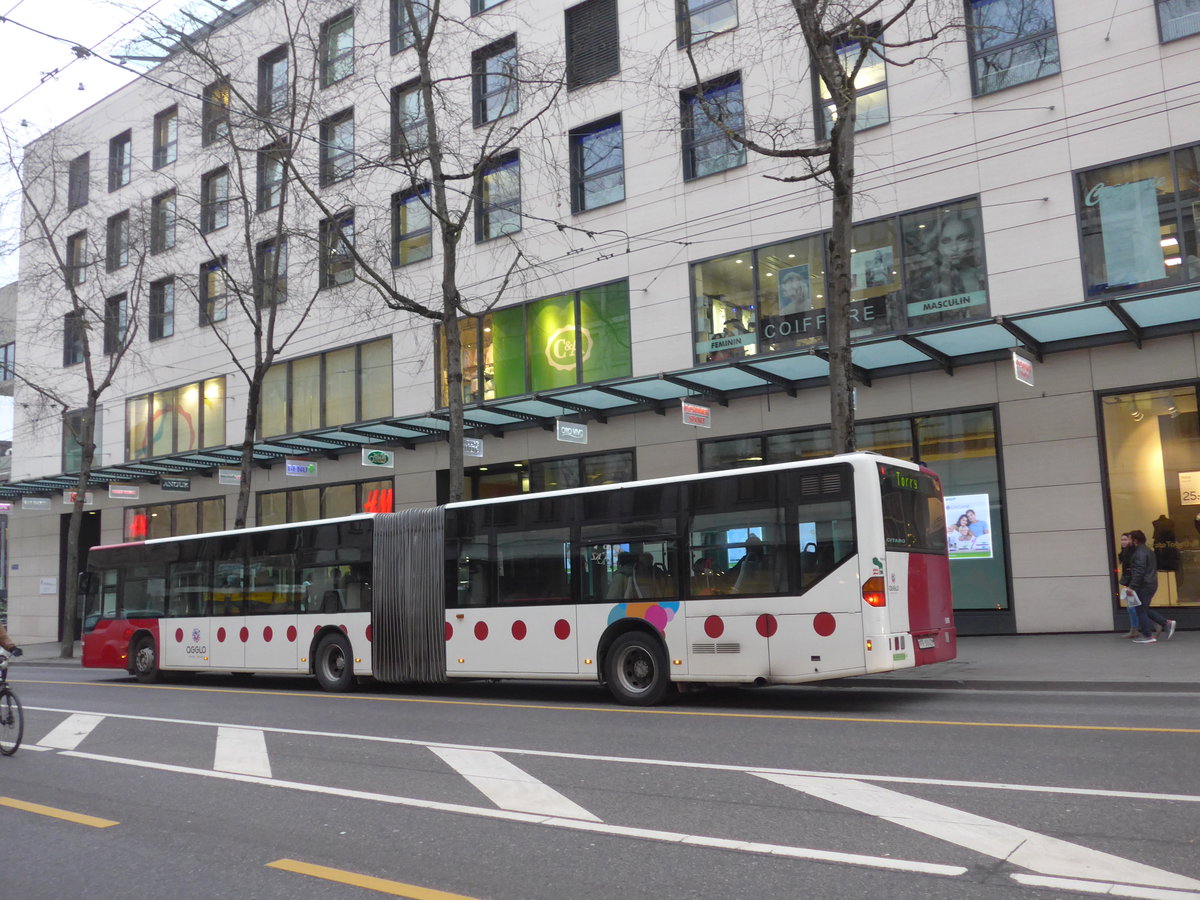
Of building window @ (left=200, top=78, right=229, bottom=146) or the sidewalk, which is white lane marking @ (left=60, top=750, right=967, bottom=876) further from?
building window @ (left=200, top=78, right=229, bottom=146)

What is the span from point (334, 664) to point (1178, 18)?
1730 centimetres

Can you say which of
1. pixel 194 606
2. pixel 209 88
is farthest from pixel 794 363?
pixel 209 88

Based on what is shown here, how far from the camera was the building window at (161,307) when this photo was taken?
3494 cm

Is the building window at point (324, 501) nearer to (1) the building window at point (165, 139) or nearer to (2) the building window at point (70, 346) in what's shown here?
(2) the building window at point (70, 346)

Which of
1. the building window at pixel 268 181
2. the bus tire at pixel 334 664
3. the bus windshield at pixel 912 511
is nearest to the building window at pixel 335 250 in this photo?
the building window at pixel 268 181

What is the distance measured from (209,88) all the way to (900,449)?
630 inches

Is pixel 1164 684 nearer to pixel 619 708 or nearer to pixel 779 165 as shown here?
pixel 619 708

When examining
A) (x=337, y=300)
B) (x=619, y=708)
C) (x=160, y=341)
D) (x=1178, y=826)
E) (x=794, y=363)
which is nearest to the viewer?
(x=1178, y=826)

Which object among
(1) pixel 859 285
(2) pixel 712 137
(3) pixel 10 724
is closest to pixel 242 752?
(3) pixel 10 724

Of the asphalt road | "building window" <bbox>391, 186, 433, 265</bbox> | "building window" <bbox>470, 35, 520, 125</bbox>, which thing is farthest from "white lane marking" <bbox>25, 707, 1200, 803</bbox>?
"building window" <bbox>470, 35, 520, 125</bbox>

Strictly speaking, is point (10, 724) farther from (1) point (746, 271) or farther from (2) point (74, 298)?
(2) point (74, 298)

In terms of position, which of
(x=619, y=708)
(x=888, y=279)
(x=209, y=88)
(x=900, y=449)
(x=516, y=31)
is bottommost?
(x=619, y=708)

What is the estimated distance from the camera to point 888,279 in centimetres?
1947

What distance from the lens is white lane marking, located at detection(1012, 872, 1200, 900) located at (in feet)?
14.8
